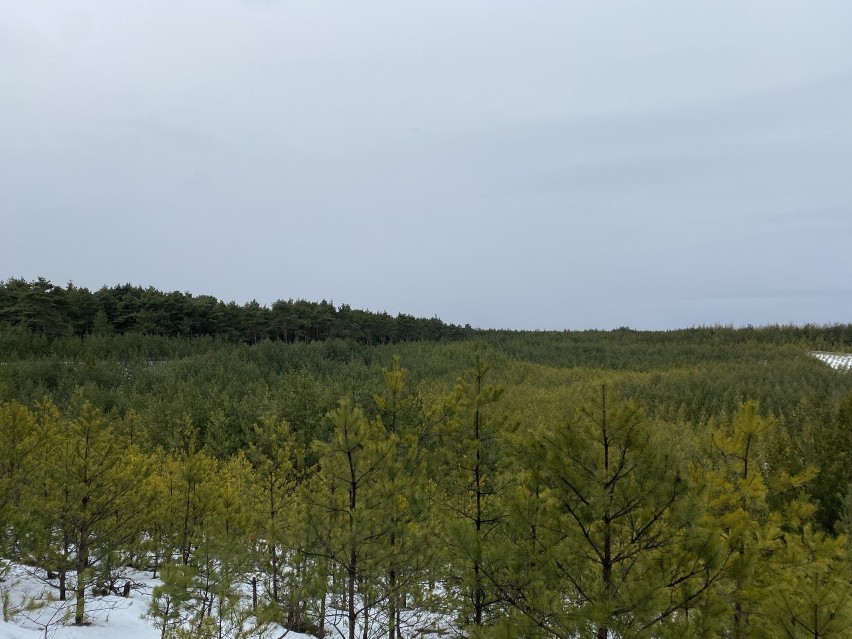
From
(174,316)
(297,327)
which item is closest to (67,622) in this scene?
(174,316)

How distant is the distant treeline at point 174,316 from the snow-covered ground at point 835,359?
56162mm

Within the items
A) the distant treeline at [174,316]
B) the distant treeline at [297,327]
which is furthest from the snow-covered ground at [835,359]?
the distant treeline at [174,316]

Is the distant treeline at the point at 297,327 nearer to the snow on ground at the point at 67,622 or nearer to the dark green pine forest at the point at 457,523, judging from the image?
the dark green pine forest at the point at 457,523

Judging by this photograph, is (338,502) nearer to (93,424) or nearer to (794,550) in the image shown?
(93,424)

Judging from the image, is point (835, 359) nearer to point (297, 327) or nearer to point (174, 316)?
point (297, 327)

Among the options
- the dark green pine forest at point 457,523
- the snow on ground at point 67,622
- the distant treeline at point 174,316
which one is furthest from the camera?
the distant treeline at point 174,316

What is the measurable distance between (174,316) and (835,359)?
72.7 metres

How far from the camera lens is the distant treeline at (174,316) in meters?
46.7

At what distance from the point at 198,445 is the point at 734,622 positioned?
104 ft

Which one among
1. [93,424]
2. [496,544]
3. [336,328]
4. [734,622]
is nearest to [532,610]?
[496,544]

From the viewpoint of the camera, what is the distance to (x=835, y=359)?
51094 millimetres

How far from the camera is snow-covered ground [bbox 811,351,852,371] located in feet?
155

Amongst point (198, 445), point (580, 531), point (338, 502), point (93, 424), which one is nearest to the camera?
point (580, 531)

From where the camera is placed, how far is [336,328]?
7494 centimetres
